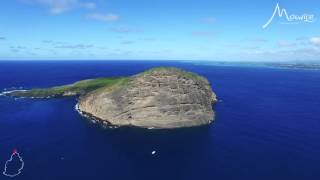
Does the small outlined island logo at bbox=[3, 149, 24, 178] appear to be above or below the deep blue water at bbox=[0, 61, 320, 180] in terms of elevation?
below

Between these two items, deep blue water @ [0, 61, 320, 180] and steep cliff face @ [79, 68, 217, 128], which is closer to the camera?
deep blue water @ [0, 61, 320, 180]

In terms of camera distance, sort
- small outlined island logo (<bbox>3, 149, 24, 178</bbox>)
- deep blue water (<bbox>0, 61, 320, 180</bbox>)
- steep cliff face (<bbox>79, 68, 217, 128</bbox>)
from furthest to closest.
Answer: steep cliff face (<bbox>79, 68, 217, 128</bbox>), deep blue water (<bbox>0, 61, 320, 180</bbox>), small outlined island logo (<bbox>3, 149, 24, 178</bbox>)

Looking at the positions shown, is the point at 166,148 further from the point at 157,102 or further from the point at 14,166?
the point at 14,166

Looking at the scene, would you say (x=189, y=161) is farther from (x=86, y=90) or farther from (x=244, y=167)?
(x=86, y=90)

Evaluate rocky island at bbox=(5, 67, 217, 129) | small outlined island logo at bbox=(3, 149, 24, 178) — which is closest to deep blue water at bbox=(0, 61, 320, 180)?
small outlined island logo at bbox=(3, 149, 24, 178)

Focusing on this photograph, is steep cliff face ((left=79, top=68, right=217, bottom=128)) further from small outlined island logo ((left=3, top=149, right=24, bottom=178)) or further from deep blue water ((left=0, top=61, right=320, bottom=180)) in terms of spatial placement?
small outlined island logo ((left=3, top=149, right=24, bottom=178))

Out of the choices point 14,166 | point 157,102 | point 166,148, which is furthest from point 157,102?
point 14,166

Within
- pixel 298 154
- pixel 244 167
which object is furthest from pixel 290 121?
pixel 244 167
